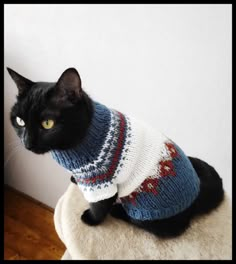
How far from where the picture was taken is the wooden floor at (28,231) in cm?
142

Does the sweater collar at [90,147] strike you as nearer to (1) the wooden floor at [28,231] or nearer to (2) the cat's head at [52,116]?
(2) the cat's head at [52,116]

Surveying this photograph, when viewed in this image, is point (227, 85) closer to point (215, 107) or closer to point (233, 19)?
point (215, 107)

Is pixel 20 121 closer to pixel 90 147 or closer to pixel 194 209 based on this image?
pixel 90 147

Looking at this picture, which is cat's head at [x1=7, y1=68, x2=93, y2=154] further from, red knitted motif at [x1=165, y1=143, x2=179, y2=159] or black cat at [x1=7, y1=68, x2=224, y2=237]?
red knitted motif at [x1=165, y1=143, x2=179, y2=159]

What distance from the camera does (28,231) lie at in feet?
4.93

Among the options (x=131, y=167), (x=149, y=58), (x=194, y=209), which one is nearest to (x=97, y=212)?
(x=131, y=167)

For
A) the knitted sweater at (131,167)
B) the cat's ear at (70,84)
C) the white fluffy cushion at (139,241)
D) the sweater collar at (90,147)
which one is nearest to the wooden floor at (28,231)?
the white fluffy cushion at (139,241)

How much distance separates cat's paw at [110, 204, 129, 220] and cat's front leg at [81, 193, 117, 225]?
5 centimetres

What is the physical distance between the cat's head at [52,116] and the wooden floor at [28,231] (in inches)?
35.7

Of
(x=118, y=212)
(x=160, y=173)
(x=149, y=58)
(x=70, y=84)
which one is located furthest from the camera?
(x=149, y=58)

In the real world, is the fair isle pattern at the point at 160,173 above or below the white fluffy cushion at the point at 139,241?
above

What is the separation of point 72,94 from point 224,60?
0.47 meters

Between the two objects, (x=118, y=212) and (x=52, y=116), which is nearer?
(x=52, y=116)

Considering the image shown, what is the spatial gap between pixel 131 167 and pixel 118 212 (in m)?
0.19
